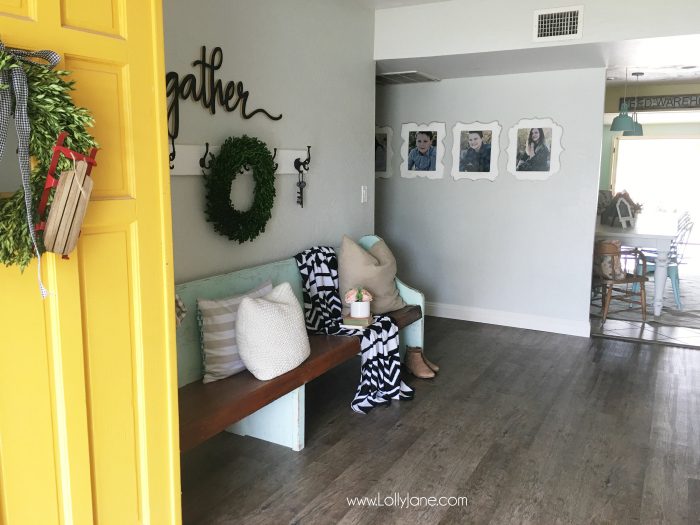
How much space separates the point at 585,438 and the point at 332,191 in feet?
7.13

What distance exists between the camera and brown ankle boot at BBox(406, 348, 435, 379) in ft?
13.5

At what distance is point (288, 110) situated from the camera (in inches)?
145

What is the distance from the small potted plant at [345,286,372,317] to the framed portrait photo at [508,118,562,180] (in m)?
2.32

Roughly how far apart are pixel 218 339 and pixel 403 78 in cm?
331

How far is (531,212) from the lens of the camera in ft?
17.5

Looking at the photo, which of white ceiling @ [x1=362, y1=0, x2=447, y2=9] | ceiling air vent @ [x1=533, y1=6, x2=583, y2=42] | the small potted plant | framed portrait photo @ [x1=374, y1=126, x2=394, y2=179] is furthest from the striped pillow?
framed portrait photo @ [x1=374, y1=126, x2=394, y2=179]

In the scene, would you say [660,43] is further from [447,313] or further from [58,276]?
[58,276]

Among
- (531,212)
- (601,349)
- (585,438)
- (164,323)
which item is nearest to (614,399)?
(585,438)

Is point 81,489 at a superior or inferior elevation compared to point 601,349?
superior

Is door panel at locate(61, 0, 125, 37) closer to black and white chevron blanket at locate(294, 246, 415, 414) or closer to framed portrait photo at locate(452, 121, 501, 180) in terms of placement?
black and white chevron blanket at locate(294, 246, 415, 414)

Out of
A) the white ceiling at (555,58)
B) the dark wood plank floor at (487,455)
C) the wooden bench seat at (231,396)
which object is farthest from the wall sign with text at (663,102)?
the wooden bench seat at (231,396)

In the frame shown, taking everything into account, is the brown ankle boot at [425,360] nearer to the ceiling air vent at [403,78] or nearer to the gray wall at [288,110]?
the gray wall at [288,110]

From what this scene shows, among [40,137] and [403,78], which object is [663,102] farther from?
[40,137]

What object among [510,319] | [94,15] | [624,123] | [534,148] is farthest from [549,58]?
[94,15]
